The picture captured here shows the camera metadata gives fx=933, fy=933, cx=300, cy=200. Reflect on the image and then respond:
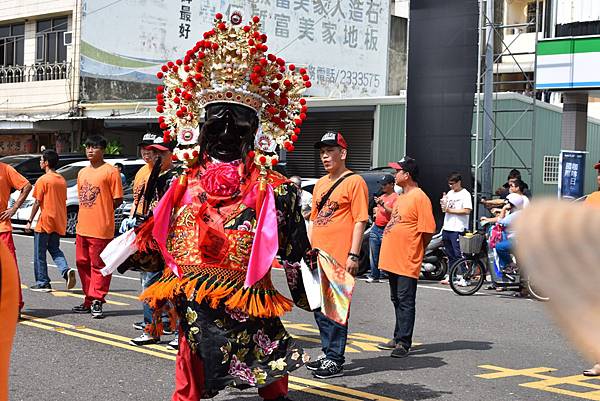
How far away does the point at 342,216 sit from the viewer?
768 cm

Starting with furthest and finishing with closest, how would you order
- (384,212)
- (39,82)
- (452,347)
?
(39,82) → (384,212) → (452,347)

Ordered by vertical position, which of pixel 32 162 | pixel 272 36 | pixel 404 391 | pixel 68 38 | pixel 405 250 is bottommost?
pixel 404 391

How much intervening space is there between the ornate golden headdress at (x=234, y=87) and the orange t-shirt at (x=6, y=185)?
4474 mm

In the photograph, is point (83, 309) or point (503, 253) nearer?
point (83, 309)

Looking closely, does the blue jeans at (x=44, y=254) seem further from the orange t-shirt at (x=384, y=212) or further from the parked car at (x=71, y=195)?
the parked car at (x=71, y=195)

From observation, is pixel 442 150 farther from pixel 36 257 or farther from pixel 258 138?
pixel 258 138

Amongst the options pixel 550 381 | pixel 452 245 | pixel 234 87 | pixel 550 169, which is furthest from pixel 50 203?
pixel 550 169

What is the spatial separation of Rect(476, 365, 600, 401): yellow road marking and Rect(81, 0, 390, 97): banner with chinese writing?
79.4ft

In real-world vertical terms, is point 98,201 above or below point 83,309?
above

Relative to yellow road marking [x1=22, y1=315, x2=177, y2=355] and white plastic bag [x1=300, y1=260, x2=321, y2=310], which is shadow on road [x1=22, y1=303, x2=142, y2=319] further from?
white plastic bag [x1=300, y1=260, x2=321, y2=310]

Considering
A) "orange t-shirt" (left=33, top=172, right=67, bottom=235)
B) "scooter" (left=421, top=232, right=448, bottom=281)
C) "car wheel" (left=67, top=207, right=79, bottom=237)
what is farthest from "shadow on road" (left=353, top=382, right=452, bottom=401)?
"car wheel" (left=67, top=207, right=79, bottom=237)

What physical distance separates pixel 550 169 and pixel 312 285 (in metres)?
18.1

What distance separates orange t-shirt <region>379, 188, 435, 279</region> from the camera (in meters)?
8.54

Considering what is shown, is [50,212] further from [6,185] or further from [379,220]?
[379,220]
